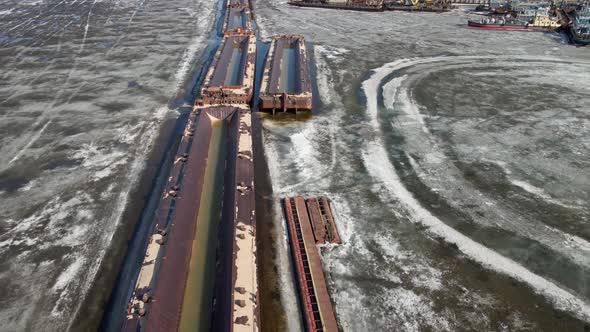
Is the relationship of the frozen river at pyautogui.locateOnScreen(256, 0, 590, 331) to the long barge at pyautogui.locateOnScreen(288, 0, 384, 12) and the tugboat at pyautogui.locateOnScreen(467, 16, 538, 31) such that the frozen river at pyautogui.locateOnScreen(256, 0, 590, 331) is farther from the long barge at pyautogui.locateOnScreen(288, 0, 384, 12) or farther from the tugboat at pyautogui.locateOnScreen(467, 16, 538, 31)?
the long barge at pyautogui.locateOnScreen(288, 0, 384, 12)

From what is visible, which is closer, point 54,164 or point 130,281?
point 130,281

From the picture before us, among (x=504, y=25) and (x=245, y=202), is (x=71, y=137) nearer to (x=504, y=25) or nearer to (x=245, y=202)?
(x=245, y=202)

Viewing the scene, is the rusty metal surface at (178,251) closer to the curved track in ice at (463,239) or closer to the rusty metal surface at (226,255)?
the rusty metal surface at (226,255)

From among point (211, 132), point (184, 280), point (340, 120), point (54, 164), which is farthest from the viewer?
point (340, 120)

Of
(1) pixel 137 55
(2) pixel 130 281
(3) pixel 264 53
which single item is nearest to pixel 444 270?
(2) pixel 130 281

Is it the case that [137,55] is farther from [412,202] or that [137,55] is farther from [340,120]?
[412,202]

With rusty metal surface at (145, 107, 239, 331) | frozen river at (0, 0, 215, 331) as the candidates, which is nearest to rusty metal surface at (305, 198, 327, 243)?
rusty metal surface at (145, 107, 239, 331)
